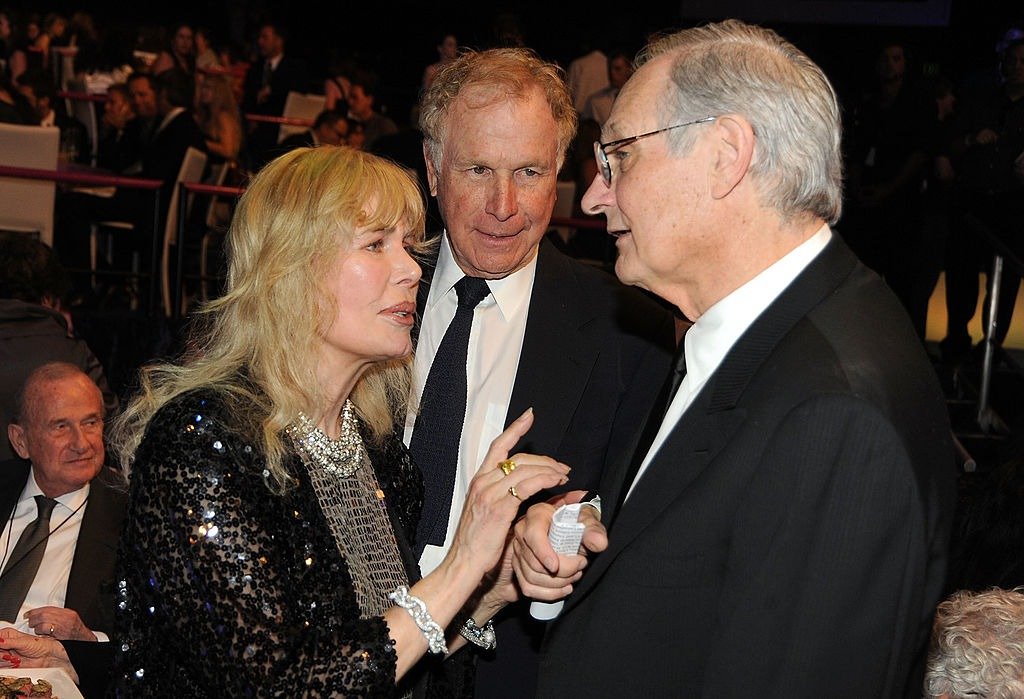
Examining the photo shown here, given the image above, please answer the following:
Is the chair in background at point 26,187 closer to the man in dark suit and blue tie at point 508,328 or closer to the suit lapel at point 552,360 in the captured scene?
the man in dark suit and blue tie at point 508,328

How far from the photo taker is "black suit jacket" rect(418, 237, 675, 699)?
259cm

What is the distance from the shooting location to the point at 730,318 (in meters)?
1.69

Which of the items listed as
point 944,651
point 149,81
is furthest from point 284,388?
point 149,81

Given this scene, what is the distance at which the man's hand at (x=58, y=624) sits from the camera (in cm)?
342

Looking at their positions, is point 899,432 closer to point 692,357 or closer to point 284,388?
point 692,357

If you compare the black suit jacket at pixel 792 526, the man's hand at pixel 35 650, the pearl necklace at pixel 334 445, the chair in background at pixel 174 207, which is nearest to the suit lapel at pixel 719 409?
the black suit jacket at pixel 792 526

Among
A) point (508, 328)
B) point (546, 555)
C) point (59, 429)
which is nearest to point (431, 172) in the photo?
point (508, 328)

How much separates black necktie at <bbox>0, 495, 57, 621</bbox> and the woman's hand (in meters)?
2.23

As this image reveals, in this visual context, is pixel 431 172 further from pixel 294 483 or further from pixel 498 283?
pixel 294 483

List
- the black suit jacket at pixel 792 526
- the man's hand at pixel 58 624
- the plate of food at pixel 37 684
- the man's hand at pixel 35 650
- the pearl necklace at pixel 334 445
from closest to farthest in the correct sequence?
the black suit jacket at pixel 792 526 → the pearl necklace at pixel 334 445 → the plate of food at pixel 37 684 → the man's hand at pixel 35 650 → the man's hand at pixel 58 624

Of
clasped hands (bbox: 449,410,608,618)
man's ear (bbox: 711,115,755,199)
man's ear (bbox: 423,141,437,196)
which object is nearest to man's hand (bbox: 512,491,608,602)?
clasped hands (bbox: 449,410,608,618)

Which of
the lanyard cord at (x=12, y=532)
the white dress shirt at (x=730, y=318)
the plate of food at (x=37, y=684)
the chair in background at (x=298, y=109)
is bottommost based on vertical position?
the lanyard cord at (x=12, y=532)

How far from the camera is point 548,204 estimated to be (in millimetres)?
2721

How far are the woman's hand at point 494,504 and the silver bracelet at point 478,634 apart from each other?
37 cm
